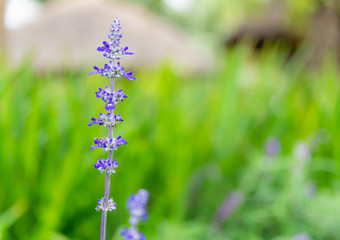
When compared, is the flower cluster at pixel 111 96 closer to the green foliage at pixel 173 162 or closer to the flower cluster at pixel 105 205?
the flower cluster at pixel 105 205

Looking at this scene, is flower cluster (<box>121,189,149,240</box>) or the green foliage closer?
flower cluster (<box>121,189,149,240</box>)

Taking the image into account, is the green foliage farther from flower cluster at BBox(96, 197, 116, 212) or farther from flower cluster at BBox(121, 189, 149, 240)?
flower cluster at BBox(96, 197, 116, 212)

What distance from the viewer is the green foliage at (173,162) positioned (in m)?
1.70

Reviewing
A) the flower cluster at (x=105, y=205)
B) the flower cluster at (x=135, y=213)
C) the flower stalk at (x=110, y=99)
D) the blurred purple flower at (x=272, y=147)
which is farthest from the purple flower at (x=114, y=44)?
the blurred purple flower at (x=272, y=147)

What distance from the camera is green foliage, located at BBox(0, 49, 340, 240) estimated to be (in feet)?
5.58

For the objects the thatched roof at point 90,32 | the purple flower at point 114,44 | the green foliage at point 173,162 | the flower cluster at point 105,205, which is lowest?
the flower cluster at point 105,205

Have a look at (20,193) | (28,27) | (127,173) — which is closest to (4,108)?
(20,193)

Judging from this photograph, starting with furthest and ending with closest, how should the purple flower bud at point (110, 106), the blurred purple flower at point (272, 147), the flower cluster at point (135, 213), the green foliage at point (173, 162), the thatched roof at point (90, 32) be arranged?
1. the thatched roof at point (90, 32)
2. the blurred purple flower at point (272, 147)
3. the green foliage at point (173, 162)
4. the flower cluster at point (135, 213)
5. the purple flower bud at point (110, 106)

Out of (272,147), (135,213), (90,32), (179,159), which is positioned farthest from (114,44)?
(90,32)

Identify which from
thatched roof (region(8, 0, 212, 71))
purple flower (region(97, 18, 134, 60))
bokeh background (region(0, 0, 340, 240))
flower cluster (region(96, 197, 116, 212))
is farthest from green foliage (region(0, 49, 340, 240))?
thatched roof (region(8, 0, 212, 71))

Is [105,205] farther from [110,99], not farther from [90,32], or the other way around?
[90,32]

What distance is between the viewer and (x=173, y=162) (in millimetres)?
1982

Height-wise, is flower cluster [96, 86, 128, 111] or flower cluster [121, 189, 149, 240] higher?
flower cluster [96, 86, 128, 111]

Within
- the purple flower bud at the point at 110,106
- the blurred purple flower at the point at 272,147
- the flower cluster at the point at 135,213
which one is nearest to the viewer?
the purple flower bud at the point at 110,106
